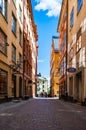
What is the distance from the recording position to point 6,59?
89.7ft

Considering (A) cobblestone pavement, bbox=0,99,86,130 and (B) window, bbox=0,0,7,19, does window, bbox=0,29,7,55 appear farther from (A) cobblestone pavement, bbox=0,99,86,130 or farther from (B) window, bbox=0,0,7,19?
(A) cobblestone pavement, bbox=0,99,86,130

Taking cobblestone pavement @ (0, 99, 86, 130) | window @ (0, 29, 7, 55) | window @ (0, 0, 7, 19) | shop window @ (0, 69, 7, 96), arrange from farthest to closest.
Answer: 1. shop window @ (0, 69, 7, 96)
2. window @ (0, 29, 7, 55)
3. window @ (0, 0, 7, 19)
4. cobblestone pavement @ (0, 99, 86, 130)

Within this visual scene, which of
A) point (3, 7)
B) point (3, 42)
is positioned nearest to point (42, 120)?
point (3, 42)

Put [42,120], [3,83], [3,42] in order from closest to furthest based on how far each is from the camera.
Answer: [42,120] < [3,42] < [3,83]

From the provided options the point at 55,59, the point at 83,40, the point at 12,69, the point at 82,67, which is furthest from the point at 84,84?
the point at 55,59

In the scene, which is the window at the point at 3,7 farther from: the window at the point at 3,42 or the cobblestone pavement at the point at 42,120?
the cobblestone pavement at the point at 42,120

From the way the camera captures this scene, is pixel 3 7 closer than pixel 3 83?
Yes

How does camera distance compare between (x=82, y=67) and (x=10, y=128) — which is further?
(x=82, y=67)

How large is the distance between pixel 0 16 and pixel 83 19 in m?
7.12

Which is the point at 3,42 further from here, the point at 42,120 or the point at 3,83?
the point at 42,120

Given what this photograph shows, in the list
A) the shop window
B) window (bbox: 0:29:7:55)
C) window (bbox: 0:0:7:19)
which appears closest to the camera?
window (bbox: 0:0:7:19)

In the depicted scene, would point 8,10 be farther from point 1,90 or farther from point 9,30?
point 1,90

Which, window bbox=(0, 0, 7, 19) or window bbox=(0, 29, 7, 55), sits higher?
window bbox=(0, 0, 7, 19)

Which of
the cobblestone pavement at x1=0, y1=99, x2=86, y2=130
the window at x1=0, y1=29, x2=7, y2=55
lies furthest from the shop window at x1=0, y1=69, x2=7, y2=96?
the cobblestone pavement at x1=0, y1=99, x2=86, y2=130
